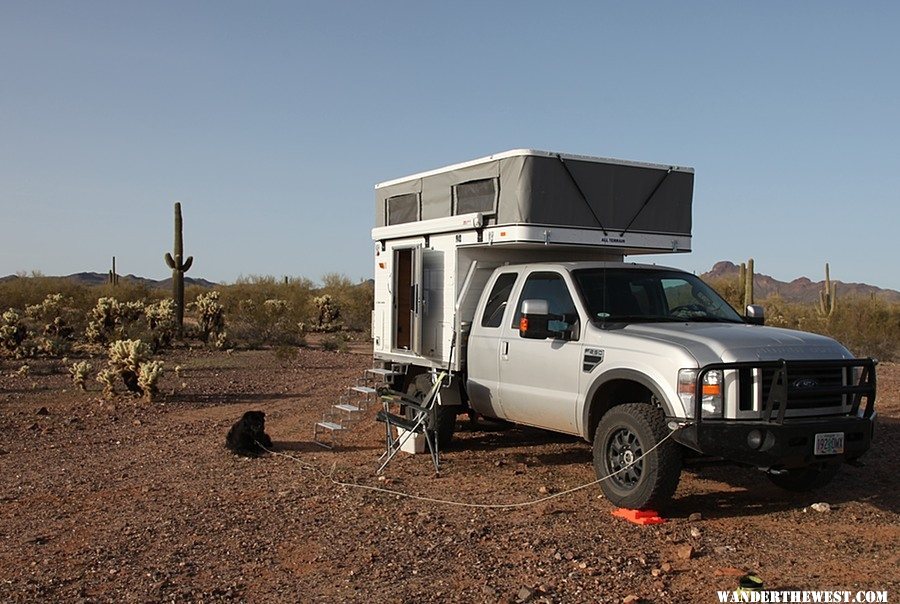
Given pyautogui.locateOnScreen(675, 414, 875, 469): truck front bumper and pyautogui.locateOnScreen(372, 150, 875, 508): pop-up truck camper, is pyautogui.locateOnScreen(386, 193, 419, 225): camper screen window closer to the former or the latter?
pyautogui.locateOnScreen(372, 150, 875, 508): pop-up truck camper

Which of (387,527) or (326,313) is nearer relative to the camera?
(387,527)

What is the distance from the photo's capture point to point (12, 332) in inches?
776

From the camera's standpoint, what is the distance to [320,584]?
546 centimetres

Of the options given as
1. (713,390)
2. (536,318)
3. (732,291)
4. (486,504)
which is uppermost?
(732,291)

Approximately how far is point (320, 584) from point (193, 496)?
8.36ft

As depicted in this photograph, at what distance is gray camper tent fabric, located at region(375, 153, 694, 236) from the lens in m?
8.77

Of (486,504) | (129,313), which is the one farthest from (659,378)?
(129,313)

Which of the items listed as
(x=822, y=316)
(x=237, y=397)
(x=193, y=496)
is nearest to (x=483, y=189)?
(x=193, y=496)

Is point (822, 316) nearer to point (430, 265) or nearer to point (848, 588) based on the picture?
point (430, 265)

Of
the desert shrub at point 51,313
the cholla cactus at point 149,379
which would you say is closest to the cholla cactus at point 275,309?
the desert shrub at point 51,313

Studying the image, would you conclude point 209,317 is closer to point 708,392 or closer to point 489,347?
point 489,347

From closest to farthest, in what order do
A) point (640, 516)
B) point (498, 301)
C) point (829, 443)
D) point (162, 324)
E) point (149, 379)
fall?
point (829, 443)
point (640, 516)
point (498, 301)
point (149, 379)
point (162, 324)

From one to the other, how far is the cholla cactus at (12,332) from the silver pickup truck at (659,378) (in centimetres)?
1434

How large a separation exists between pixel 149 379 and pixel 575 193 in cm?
770
